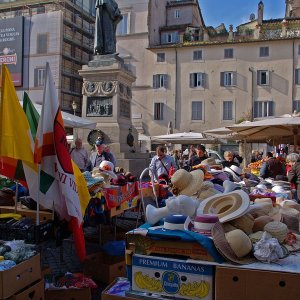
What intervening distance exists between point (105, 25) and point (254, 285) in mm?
10386

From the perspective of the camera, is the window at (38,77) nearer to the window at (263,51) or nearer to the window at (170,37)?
the window at (170,37)

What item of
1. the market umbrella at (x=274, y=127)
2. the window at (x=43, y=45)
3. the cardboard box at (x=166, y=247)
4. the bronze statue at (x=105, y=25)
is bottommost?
the cardboard box at (x=166, y=247)

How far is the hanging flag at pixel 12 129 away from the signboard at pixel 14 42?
36505 mm

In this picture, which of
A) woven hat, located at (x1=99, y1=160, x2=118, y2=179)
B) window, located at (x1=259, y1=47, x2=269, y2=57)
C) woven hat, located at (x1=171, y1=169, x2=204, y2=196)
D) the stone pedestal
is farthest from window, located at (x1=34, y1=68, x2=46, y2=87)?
woven hat, located at (x1=171, y1=169, x2=204, y2=196)

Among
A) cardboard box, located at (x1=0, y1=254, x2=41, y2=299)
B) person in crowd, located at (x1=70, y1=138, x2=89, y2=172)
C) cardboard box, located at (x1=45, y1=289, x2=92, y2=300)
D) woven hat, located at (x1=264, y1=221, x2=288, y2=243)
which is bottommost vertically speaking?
cardboard box, located at (x1=45, y1=289, x2=92, y2=300)

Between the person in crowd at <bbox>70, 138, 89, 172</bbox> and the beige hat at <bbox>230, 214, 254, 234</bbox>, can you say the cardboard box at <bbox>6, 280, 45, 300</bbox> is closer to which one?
the beige hat at <bbox>230, 214, 254, 234</bbox>

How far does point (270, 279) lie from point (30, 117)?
9.77 feet

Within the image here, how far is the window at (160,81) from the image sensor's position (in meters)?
35.2

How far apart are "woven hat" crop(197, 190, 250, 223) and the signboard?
37.7 m

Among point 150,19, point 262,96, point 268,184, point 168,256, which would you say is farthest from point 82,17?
point 168,256

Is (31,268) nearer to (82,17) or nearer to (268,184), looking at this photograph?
(268,184)

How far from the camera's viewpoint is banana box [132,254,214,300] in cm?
257

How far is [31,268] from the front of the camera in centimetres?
314

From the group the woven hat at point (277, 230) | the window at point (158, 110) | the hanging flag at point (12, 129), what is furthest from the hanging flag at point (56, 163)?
the window at point (158, 110)
